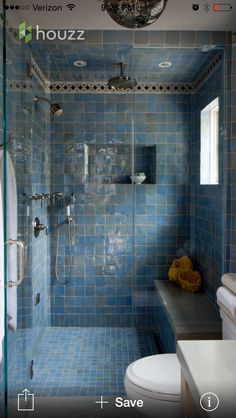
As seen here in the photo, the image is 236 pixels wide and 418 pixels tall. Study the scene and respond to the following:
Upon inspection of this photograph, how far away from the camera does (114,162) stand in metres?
2.61

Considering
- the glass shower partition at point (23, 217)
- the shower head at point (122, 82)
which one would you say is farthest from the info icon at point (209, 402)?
the shower head at point (122, 82)

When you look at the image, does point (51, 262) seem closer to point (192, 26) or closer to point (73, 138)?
point (73, 138)

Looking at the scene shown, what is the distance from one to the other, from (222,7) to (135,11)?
1.47 ft

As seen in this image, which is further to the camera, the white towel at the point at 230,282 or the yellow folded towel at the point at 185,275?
the yellow folded towel at the point at 185,275

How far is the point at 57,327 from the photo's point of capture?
2555mm

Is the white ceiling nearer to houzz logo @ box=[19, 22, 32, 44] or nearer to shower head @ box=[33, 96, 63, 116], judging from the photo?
houzz logo @ box=[19, 22, 32, 44]

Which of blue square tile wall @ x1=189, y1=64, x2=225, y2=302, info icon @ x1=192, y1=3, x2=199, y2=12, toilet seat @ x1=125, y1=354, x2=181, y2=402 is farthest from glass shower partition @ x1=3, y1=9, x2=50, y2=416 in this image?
blue square tile wall @ x1=189, y1=64, x2=225, y2=302

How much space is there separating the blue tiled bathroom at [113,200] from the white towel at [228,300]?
0.19 feet

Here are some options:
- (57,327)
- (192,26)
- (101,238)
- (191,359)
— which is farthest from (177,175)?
(191,359)

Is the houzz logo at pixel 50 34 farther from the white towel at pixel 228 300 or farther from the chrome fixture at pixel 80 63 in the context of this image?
the white towel at pixel 228 300

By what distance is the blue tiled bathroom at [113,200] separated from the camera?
207cm

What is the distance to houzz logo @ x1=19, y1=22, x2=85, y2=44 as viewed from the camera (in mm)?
1935

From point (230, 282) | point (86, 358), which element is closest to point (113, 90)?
point (230, 282)

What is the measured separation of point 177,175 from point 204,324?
1.02 meters
